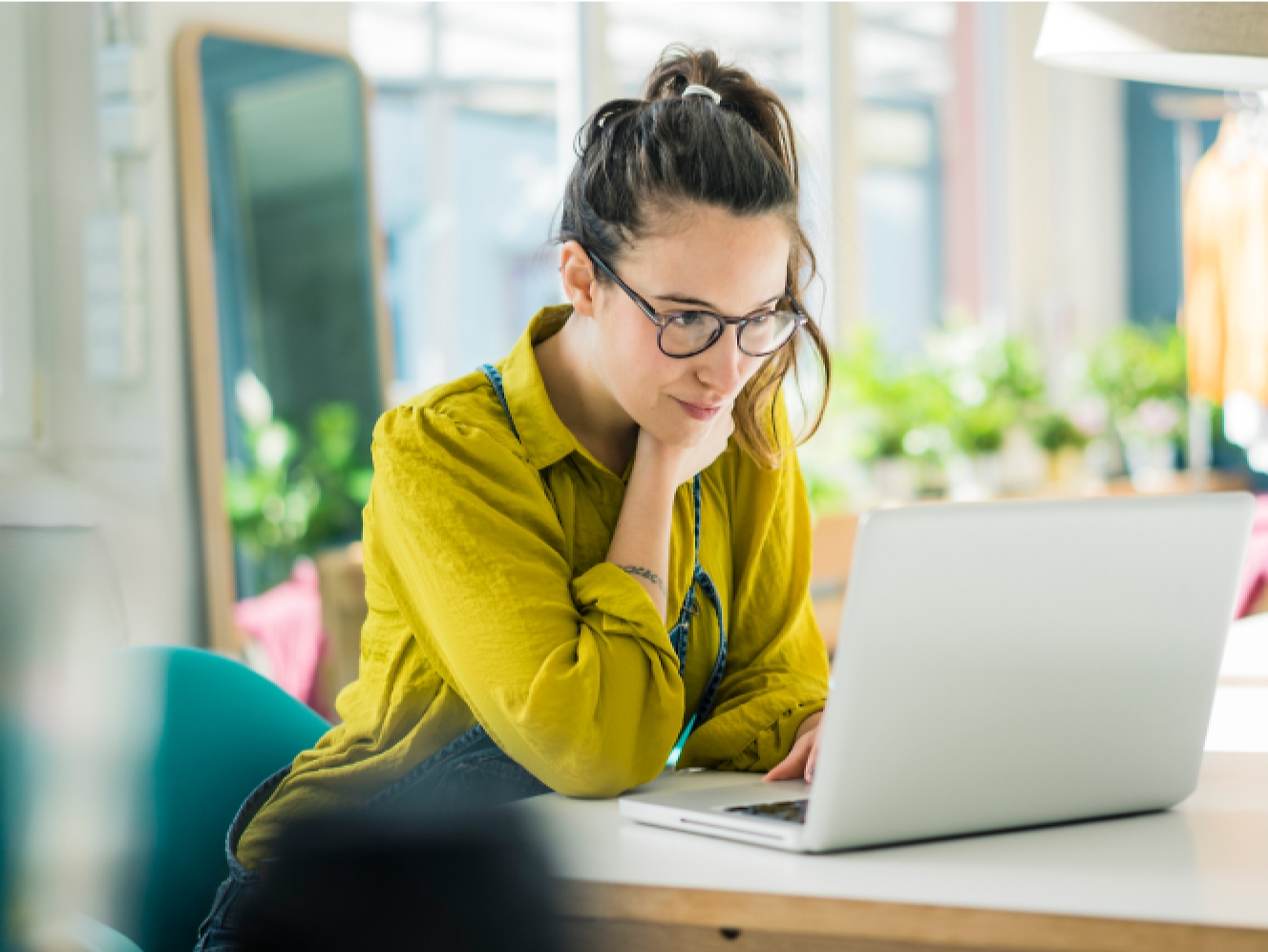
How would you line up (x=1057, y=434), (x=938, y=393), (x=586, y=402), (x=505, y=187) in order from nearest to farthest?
(x=586, y=402), (x=505, y=187), (x=938, y=393), (x=1057, y=434)

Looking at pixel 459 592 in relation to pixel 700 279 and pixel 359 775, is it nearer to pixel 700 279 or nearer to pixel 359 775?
pixel 359 775

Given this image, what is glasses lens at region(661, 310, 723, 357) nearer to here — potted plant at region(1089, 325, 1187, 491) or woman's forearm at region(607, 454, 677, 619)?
woman's forearm at region(607, 454, 677, 619)

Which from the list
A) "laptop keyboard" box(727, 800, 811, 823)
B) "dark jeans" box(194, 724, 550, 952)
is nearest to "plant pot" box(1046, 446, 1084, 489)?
"dark jeans" box(194, 724, 550, 952)

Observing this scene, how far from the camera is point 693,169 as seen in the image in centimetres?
122

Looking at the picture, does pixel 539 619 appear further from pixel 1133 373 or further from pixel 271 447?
pixel 1133 373

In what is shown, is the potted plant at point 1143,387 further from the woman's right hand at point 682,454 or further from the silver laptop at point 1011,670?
the silver laptop at point 1011,670

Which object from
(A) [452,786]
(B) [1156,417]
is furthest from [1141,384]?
(A) [452,786]

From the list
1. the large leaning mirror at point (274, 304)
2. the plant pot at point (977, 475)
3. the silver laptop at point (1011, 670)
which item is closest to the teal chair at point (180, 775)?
the silver laptop at point (1011, 670)

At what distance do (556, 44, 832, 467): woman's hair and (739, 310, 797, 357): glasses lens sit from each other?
0.09 metres

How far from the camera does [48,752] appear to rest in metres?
1.04

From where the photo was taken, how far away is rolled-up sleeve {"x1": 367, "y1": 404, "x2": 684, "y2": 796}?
1090mm

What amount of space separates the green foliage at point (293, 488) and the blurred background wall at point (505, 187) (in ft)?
0.47

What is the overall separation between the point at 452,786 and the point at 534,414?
14.1 inches

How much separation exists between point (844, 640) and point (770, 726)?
0.47 metres
